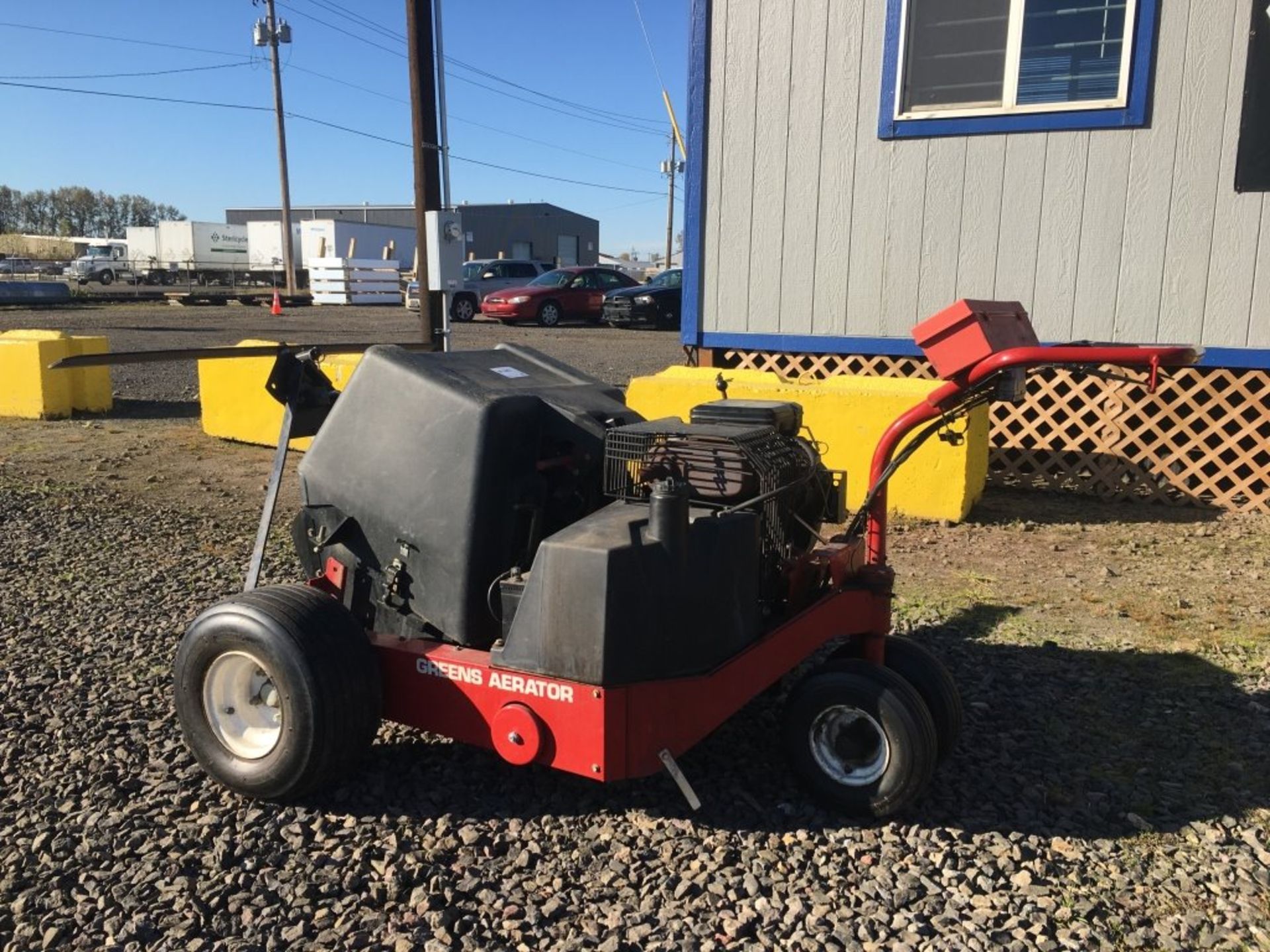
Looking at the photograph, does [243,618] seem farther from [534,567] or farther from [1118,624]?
[1118,624]

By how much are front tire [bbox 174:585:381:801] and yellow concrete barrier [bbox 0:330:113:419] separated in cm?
771

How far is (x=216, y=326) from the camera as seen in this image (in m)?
22.8

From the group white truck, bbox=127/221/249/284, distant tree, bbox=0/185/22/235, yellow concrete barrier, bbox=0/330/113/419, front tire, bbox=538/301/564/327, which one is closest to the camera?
yellow concrete barrier, bbox=0/330/113/419

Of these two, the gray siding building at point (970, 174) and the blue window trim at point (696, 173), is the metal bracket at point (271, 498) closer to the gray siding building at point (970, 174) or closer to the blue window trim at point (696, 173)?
the blue window trim at point (696, 173)

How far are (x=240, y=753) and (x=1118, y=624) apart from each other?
3.87m

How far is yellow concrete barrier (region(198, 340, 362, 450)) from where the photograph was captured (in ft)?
28.5

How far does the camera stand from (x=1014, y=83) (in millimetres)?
7340

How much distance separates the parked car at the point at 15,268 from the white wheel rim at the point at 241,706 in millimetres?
46231

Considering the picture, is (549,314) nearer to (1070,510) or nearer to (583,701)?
(1070,510)

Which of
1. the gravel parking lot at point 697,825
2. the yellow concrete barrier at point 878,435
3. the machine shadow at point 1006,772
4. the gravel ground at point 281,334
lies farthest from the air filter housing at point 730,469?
the gravel ground at point 281,334

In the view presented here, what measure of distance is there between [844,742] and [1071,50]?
5976 millimetres

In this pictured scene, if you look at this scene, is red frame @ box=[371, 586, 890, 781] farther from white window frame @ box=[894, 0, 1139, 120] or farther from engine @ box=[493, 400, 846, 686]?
white window frame @ box=[894, 0, 1139, 120]

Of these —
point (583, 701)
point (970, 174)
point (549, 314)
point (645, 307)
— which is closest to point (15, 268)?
point (549, 314)

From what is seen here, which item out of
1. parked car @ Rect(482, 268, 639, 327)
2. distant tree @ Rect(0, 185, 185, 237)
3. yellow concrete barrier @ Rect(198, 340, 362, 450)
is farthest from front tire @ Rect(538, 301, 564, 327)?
distant tree @ Rect(0, 185, 185, 237)
